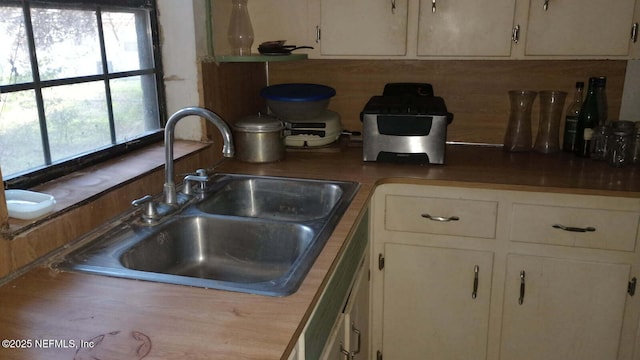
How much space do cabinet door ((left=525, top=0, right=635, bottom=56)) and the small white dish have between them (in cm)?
173

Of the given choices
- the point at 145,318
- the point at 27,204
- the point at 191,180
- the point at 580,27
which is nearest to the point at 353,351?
the point at 191,180

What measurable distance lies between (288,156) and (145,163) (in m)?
0.69

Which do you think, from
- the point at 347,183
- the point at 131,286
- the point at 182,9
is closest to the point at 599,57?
the point at 347,183

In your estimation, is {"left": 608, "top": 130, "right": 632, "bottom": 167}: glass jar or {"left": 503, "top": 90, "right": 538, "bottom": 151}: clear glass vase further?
{"left": 503, "top": 90, "right": 538, "bottom": 151}: clear glass vase

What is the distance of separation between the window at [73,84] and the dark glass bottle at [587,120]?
1.67 meters

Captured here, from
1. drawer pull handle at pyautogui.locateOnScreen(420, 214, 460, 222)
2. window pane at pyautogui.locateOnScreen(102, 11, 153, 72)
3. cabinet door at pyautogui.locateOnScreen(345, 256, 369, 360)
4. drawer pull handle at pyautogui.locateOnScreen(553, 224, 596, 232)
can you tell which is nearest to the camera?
cabinet door at pyautogui.locateOnScreen(345, 256, 369, 360)

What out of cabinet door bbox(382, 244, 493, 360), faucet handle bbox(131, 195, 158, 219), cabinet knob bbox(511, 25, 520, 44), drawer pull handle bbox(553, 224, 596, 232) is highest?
cabinet knob bbox(511, 25, 520, 44)

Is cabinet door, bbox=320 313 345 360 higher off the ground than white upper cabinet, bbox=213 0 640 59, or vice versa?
white upper cabinet, bbox=213 0 640 59

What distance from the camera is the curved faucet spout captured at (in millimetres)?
1285

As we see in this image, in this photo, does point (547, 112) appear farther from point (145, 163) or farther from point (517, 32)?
point (145, 163)

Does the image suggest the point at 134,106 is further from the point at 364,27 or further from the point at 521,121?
the point at 521,121

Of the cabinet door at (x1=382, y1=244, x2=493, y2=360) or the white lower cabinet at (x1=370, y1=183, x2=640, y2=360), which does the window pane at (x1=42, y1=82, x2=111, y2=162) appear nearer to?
the white lower cabinet at (x1=370, y1=183, x2=640, y2=360)

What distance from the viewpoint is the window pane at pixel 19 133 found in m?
1.27

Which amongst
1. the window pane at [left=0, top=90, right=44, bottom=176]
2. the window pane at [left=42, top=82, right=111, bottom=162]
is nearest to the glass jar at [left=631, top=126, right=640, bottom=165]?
the window pane at [left=42, top=82, right=111, bottom=162]
